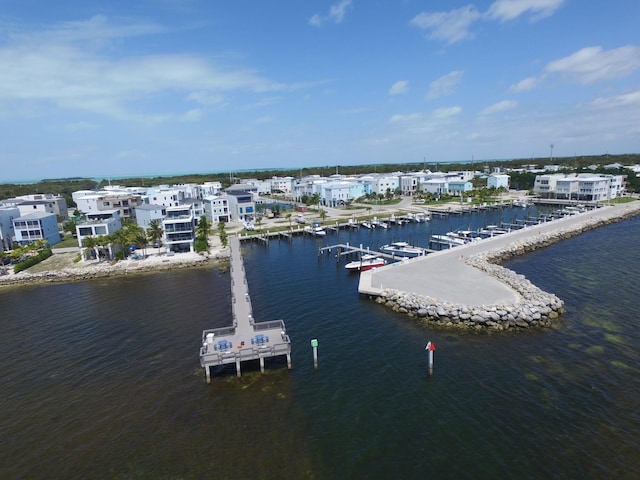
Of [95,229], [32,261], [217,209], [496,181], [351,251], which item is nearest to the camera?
[32,261]

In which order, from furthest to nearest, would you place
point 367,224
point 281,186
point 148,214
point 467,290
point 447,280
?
point 281,186 → point 367,224 → point 148,214 → point 447,280 → point 467,290

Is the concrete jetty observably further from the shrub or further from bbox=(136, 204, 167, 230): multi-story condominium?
the shrub

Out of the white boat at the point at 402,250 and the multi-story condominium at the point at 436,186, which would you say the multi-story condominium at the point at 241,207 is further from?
the multi-story condominium at the point at 436,186

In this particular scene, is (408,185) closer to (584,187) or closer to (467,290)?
(584,187)

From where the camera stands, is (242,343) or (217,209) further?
(217,209)

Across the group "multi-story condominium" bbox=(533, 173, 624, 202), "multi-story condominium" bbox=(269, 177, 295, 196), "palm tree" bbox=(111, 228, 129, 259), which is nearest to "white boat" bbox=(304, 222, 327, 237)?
"palm tree" bbox=(111, 228, 129, 259)

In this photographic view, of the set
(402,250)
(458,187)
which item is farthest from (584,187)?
(402,250)

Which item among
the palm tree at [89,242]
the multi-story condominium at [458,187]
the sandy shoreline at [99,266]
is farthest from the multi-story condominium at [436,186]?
the palm tree at [89,242]
